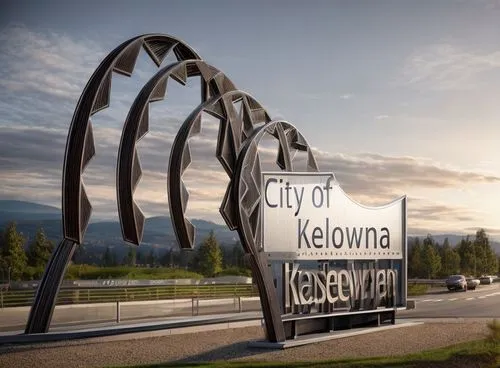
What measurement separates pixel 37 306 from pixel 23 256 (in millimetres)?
58112

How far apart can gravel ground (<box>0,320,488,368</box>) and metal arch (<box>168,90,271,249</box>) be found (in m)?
2.99

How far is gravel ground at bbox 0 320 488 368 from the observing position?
17.8 metres

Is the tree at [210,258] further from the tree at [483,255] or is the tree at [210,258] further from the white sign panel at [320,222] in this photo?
the white sign panel at [320,222]

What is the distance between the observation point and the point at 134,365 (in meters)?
16.9

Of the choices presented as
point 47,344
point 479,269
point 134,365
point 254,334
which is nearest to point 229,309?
point 254,334

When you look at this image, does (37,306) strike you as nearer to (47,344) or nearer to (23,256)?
(47,344)

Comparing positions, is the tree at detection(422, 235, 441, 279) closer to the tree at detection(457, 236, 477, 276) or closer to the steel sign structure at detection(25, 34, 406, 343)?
the tree at detection(457, 236, 477, 276)

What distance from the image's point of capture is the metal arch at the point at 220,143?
17.7m

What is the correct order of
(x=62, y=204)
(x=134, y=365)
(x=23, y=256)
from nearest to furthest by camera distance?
(x=62, y=204) → (x=134, y=365) → (x=23, y=256)

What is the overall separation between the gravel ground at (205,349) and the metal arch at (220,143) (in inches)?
118

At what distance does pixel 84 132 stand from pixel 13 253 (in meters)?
61.5

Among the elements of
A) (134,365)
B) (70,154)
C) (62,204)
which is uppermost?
(70,154)

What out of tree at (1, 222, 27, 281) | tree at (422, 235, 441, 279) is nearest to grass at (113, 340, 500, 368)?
tree at (1, 222, 27, 281)

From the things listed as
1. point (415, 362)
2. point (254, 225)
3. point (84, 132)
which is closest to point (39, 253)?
point (254, 225)
